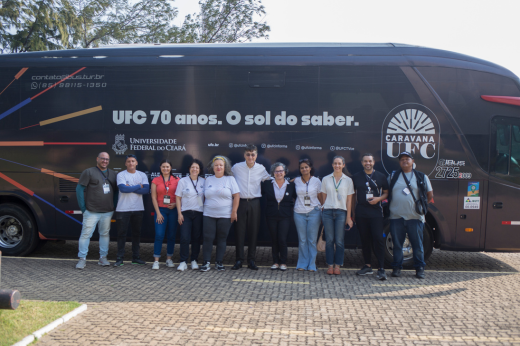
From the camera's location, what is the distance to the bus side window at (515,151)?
6.67 metres

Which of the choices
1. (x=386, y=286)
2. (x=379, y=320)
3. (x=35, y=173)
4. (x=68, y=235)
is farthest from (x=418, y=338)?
(x=35, y=173)

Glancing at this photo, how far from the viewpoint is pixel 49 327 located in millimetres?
4035

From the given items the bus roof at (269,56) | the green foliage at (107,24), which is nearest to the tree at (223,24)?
the green foliage at (107,24)

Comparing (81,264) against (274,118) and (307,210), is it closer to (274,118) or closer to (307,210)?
(307,210)

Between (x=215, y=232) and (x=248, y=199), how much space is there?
0.77 metres

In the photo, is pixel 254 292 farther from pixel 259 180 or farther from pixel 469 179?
pixel 469 179

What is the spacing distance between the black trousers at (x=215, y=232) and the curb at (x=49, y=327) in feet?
7.60

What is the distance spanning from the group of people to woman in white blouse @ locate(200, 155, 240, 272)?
0.05ft

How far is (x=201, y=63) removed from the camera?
23.1 ft

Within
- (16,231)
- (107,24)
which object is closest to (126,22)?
(107,24)

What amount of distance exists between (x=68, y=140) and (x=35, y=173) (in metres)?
0.88

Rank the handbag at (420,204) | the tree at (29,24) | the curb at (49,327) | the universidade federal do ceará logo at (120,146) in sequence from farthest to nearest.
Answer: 1. the tree at (29,24)
2. the universidade federal do ceará logo at (120,146)
3. the handbag at (420,204)
4. the curb at (49,327)

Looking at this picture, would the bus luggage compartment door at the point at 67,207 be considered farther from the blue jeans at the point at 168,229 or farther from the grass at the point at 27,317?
the grass at the point at 27,317

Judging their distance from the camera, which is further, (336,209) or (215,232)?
(215,232)
